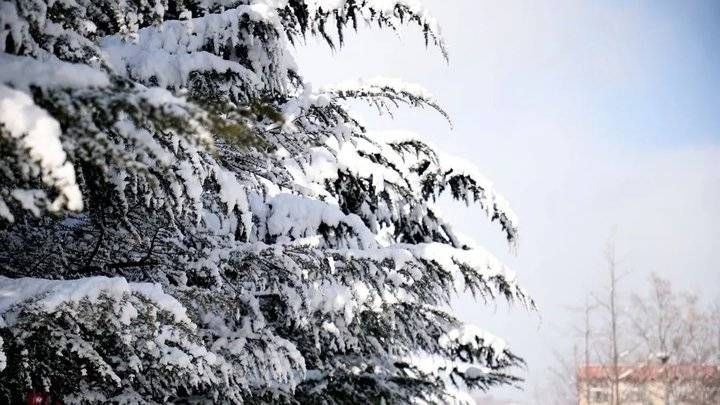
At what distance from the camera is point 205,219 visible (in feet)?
11.2

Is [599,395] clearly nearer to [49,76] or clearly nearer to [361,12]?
[361,12]

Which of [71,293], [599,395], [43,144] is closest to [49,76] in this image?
[43,144]

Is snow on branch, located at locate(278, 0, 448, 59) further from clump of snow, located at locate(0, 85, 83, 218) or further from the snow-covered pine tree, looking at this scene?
clump of snow, located at locate(0, 85, 83, 218)

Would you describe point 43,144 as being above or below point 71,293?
above

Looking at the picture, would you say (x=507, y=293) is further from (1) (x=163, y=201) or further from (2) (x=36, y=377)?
(2) (x=36, y=377)

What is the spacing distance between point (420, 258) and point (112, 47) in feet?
6.94

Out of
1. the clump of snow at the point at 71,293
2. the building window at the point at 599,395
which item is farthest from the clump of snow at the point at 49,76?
the building window at the point at 599,395

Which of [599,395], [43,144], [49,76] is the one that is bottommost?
[43,144]

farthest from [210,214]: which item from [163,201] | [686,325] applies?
[686,325]

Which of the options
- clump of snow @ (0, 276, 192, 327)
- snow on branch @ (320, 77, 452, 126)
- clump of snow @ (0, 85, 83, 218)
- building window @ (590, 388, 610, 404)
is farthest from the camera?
building window @ (590, 388, 610, 404)

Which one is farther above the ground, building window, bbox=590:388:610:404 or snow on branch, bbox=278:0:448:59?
snow on branch, bbox=278:0:448:59

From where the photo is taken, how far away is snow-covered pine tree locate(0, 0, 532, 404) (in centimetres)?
140

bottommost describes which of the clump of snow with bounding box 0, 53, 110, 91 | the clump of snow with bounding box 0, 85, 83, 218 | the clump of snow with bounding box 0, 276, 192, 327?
the clump of snow with bounding box 0, 276, 192, 327

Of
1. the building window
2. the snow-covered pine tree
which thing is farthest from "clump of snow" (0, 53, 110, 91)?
the building window
